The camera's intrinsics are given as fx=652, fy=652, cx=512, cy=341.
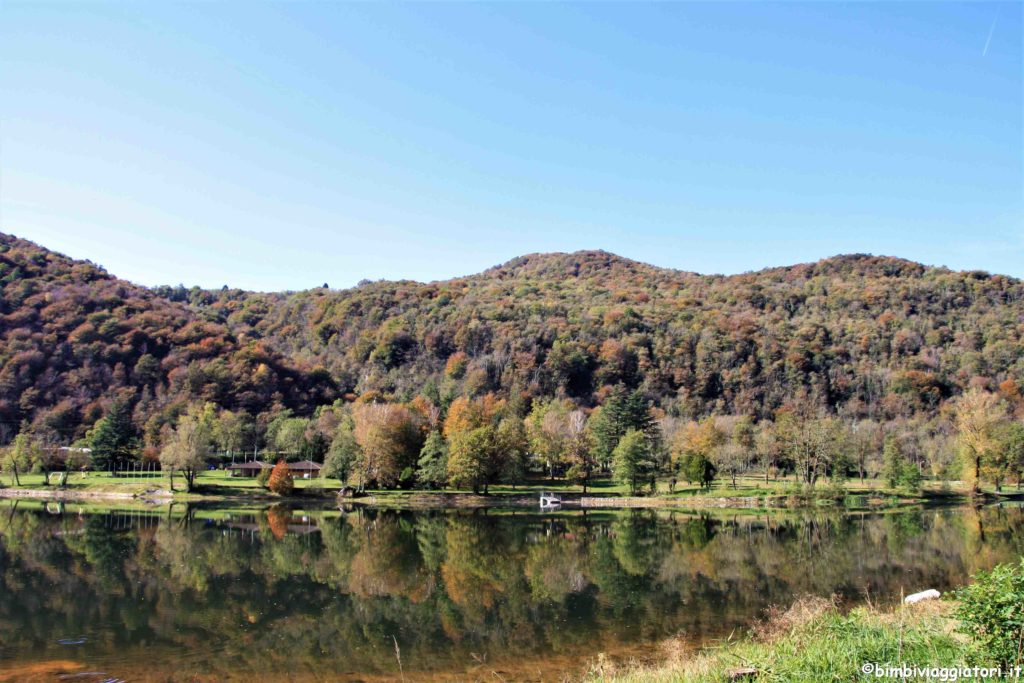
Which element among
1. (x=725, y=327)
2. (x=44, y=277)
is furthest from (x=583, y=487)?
(x=44, y=277)

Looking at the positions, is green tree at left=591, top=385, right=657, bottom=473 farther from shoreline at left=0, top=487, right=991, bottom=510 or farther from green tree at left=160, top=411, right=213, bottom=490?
green tree at left=160, top=411, right=213, bottom=490

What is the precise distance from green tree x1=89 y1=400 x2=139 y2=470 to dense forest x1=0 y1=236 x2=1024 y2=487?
38 centimetres

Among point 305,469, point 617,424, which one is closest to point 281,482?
point 305,469

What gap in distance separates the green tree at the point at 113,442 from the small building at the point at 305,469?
1643 centimetres

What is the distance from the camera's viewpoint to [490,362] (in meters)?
118

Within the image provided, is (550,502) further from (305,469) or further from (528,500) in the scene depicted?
(305,469)

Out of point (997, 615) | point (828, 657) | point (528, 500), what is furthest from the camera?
point (528, 500)

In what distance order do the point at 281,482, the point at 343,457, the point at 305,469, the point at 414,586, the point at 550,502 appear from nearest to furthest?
the point at 414,586 < the point at 550,502 < the point at 281,482 < the point at 343,457 < the point at 305,469

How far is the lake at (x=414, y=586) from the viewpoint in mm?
15680

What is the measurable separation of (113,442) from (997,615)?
75.2 m

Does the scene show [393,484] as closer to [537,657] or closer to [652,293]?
[537,657]

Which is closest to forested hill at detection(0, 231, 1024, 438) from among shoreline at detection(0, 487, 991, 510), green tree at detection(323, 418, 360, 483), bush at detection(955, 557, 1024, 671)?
shoreline at detection(0, 487, 991, 510)

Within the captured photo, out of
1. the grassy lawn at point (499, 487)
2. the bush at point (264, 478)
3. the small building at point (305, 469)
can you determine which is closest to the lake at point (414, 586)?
the grassy lawn at point (499, 487)

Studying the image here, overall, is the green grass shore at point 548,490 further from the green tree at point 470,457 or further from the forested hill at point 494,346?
the forested hill at point 494,346
